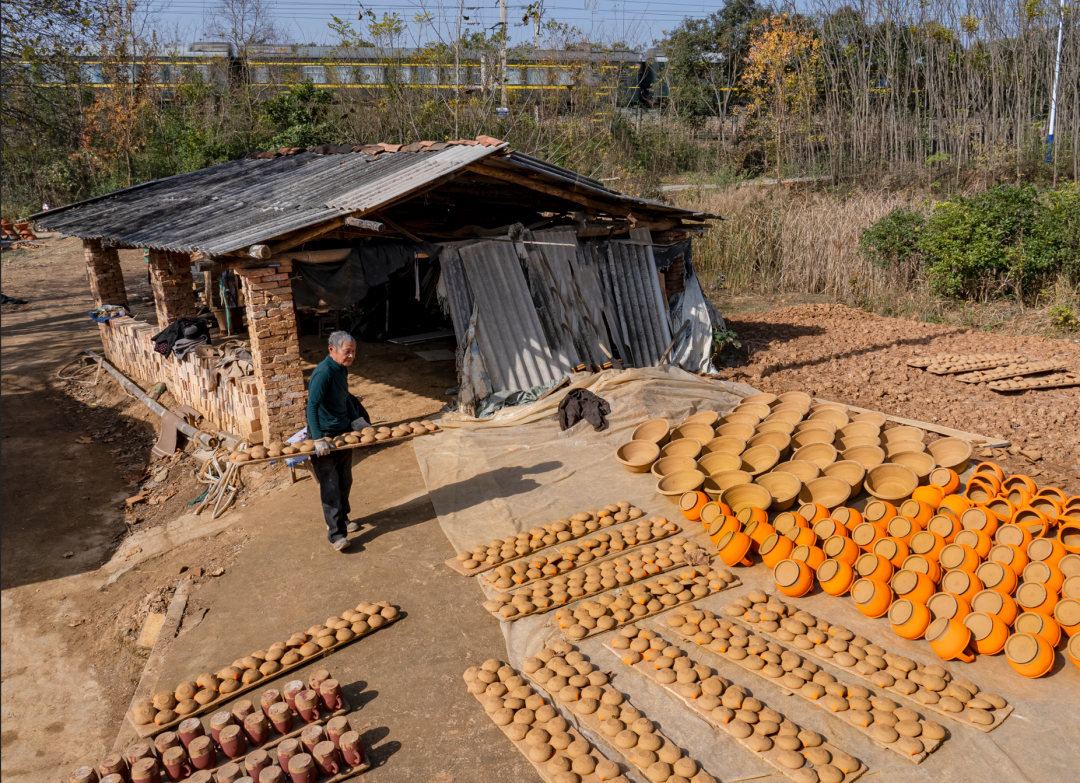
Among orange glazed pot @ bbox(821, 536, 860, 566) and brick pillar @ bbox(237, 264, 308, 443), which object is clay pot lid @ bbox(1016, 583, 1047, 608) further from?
brick pillar @ bbox(237, 264, 308, 443)

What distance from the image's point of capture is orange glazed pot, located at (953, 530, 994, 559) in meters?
4.81

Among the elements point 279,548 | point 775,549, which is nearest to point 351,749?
point 279,548

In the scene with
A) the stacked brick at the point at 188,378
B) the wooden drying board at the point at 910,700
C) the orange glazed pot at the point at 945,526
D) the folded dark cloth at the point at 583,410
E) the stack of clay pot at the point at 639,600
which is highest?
the stacked brick at the point at 188,378

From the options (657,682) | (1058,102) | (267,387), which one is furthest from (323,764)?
(1058,102)

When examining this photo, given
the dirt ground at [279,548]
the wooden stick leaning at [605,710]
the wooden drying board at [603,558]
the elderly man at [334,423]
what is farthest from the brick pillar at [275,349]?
the wooden stick leaning at [605,710]

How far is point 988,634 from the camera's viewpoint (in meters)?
4.23

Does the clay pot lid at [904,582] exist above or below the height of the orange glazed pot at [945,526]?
below

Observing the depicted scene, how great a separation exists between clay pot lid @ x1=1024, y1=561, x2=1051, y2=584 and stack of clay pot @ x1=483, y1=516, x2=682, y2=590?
2055 millimetres

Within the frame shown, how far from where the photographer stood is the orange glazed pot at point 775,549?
16.9ft

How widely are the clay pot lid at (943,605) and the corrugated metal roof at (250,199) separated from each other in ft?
18.5

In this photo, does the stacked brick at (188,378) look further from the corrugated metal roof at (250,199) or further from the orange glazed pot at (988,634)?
the orange glazed pot at (988,634)

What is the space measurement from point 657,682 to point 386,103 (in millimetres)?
17278

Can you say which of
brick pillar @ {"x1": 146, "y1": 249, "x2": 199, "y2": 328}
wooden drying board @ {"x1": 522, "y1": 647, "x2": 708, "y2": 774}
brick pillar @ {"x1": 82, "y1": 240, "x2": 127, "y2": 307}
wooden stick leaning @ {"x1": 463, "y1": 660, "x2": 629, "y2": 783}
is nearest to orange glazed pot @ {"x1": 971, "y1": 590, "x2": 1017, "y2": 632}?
wooden drying board @ {"x1": 522, "y1": 647, "x2": 708, "y2": 774}

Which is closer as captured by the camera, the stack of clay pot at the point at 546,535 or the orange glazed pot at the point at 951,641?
the orange glazed pot at the point at 951,641
